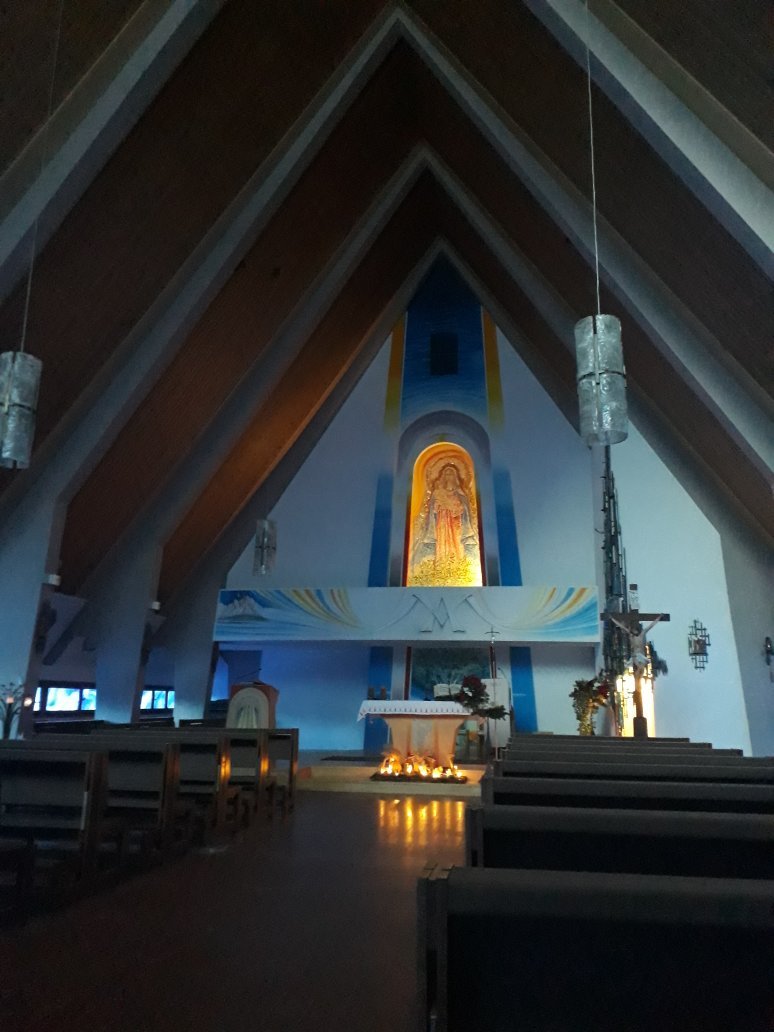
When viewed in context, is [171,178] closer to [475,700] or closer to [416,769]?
[475,700]

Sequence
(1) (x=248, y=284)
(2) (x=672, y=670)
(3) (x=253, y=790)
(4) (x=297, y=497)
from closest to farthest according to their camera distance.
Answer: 1. (3) (x=253, y=790)
2. (1) (x=248, y=284)
3. (2) (x=672, y=670)
4. (4) (x=297, y=497)

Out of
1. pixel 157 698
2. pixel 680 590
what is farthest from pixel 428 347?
pixel 157 698

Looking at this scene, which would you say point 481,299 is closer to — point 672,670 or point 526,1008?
point 672,670

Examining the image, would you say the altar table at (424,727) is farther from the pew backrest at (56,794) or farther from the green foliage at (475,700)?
the pew backrest at (56,794)

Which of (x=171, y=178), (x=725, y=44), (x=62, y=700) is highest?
(x=171, y=178)

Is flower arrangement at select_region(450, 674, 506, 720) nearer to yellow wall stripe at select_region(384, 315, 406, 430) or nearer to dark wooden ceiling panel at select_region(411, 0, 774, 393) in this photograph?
dark wooden ceiling panel at select_region(411, 0, 774, 393)

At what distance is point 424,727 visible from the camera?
756 centimetres

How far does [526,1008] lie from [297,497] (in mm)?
10719

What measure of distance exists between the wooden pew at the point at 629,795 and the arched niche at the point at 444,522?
30.1 feet

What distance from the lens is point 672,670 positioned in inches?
328

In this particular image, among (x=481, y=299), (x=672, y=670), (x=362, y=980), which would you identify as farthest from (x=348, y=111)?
(x=362, y=980)

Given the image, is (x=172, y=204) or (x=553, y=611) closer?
(x=172, y=204)

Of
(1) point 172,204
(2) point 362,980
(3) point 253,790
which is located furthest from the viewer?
A: (1) point 172,204

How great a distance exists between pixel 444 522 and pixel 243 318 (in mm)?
5340
